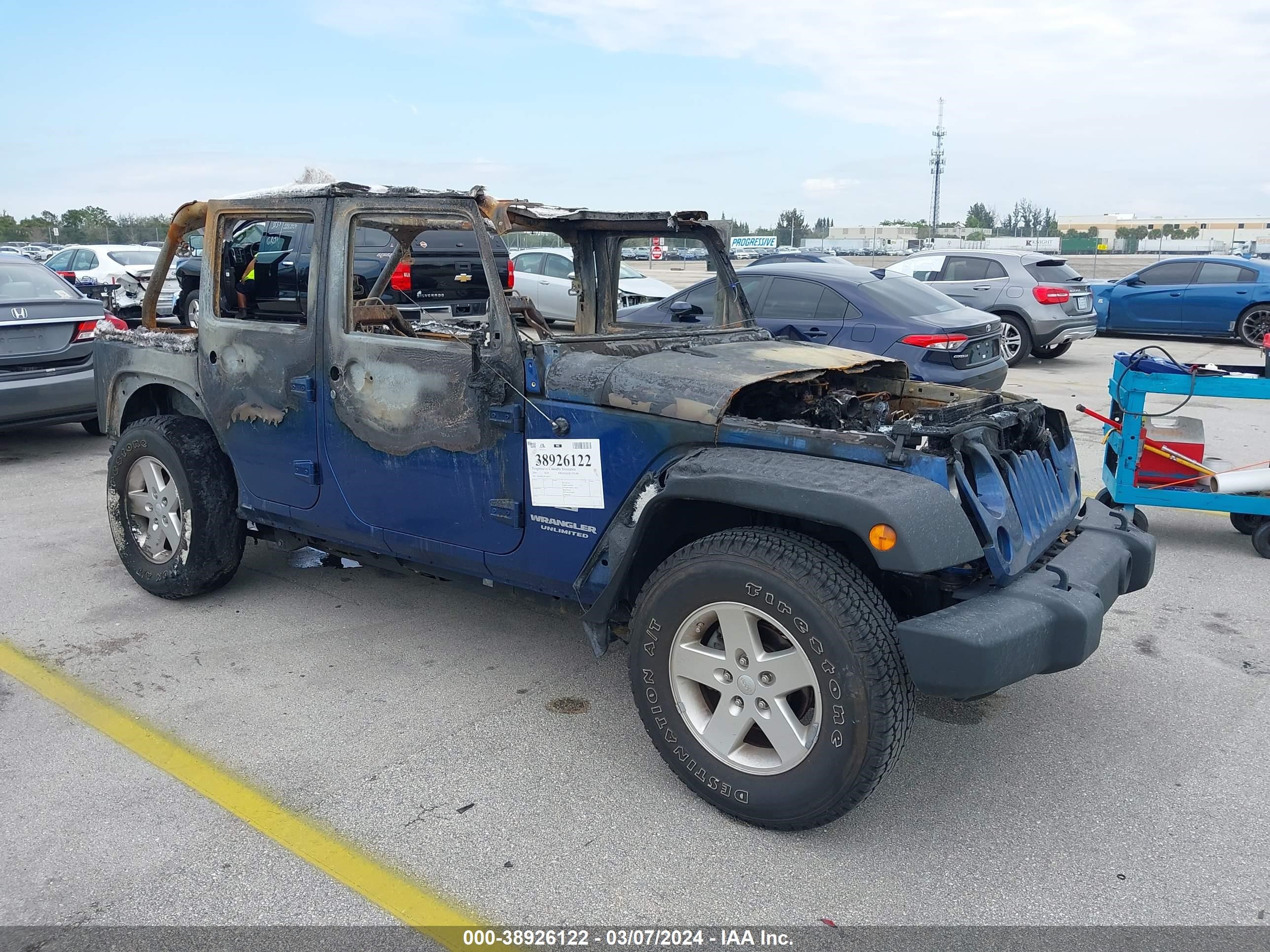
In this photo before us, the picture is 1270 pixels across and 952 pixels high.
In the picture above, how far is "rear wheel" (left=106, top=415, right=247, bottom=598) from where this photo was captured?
15.6ft

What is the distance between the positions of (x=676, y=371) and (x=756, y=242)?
54205 millimetres

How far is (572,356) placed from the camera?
3.60 m

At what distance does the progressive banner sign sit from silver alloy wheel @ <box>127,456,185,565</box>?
48657 mm

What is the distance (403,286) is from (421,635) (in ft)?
5.25

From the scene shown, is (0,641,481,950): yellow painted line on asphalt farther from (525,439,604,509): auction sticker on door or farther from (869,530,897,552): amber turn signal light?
(869,530,897,552): amber turn signal light

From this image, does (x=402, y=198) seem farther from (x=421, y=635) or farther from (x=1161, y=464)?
(x=1161, y=464)

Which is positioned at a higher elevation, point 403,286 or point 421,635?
point 403,286

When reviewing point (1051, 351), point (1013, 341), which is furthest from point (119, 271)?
point (1051, 351)

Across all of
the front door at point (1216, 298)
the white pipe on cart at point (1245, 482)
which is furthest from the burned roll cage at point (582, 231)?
the front door at point (1216, 298)

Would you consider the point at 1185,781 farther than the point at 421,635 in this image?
No

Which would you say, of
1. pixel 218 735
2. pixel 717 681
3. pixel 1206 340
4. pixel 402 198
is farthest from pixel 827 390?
pixel 1206 340

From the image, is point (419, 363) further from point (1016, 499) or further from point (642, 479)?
point (1016, 499)

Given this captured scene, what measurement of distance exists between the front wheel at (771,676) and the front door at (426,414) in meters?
0.82

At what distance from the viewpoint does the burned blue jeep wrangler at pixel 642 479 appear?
2893 millimetres
